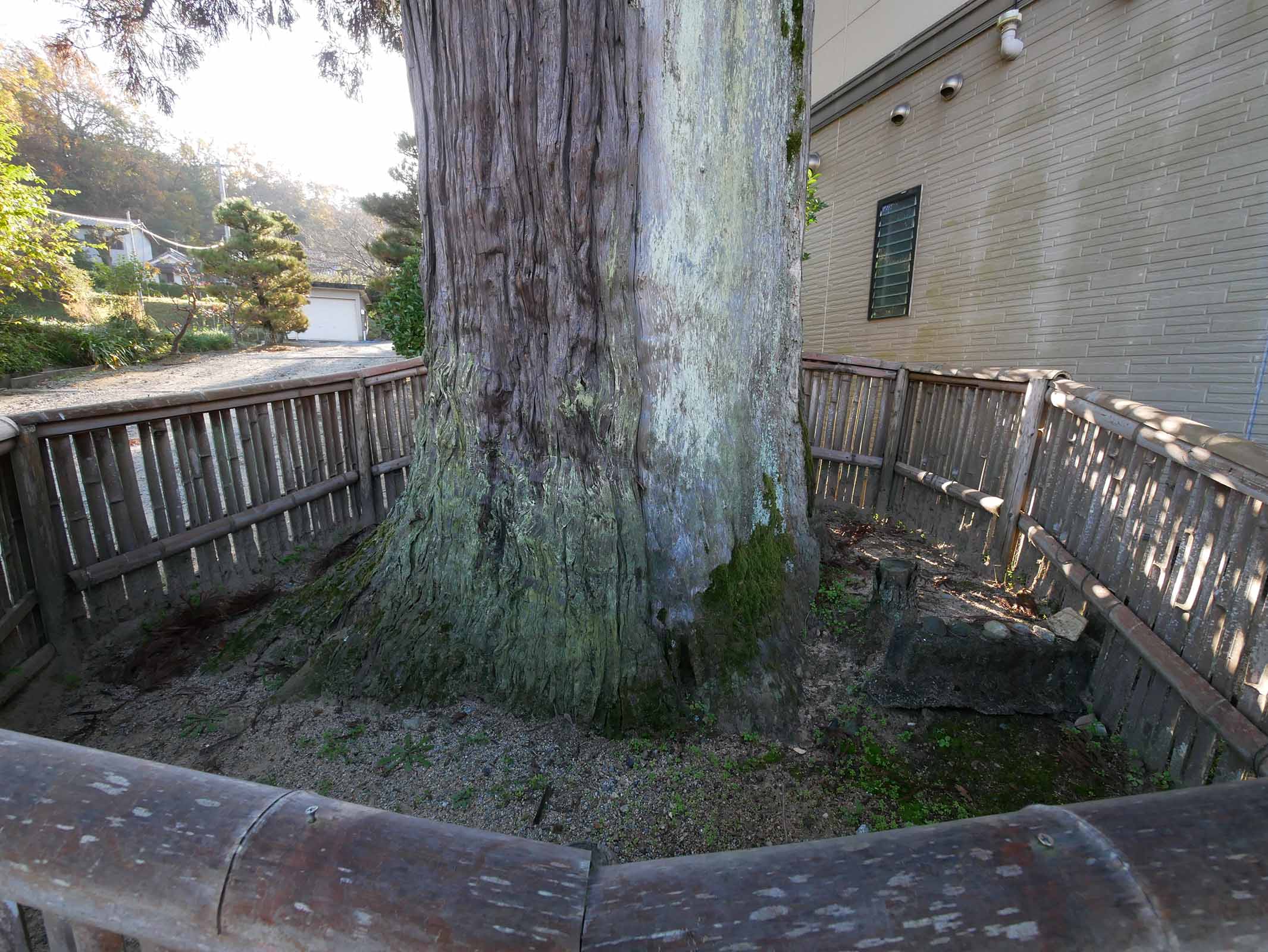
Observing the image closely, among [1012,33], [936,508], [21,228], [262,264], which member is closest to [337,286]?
[262,264]

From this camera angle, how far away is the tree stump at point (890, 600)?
290cm

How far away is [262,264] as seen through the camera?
21.7 m

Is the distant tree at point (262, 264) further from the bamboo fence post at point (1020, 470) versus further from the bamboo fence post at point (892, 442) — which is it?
the bamboo fence post at point (1020, 470)

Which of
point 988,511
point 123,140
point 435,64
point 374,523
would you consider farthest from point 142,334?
point 123,140

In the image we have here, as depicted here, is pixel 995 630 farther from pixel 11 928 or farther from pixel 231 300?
pixel 231 300

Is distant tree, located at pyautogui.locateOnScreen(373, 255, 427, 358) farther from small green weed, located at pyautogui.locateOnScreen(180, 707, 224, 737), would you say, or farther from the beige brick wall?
small green weed, located at pyautogui.locateOnScreen(180, 707, 224, 737)

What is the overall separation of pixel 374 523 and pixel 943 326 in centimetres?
675

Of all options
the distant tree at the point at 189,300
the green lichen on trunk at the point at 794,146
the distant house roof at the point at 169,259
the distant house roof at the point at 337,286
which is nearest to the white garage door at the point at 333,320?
the distant house roof at the point at 337,286

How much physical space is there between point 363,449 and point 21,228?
43.8ft

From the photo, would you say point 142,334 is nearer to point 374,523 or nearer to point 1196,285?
point 374,523

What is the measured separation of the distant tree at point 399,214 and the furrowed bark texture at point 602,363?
2224cm

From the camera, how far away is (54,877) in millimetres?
681

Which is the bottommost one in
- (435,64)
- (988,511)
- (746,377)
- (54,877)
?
(988,511)

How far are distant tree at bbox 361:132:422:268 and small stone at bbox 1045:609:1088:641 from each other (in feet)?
76.7
